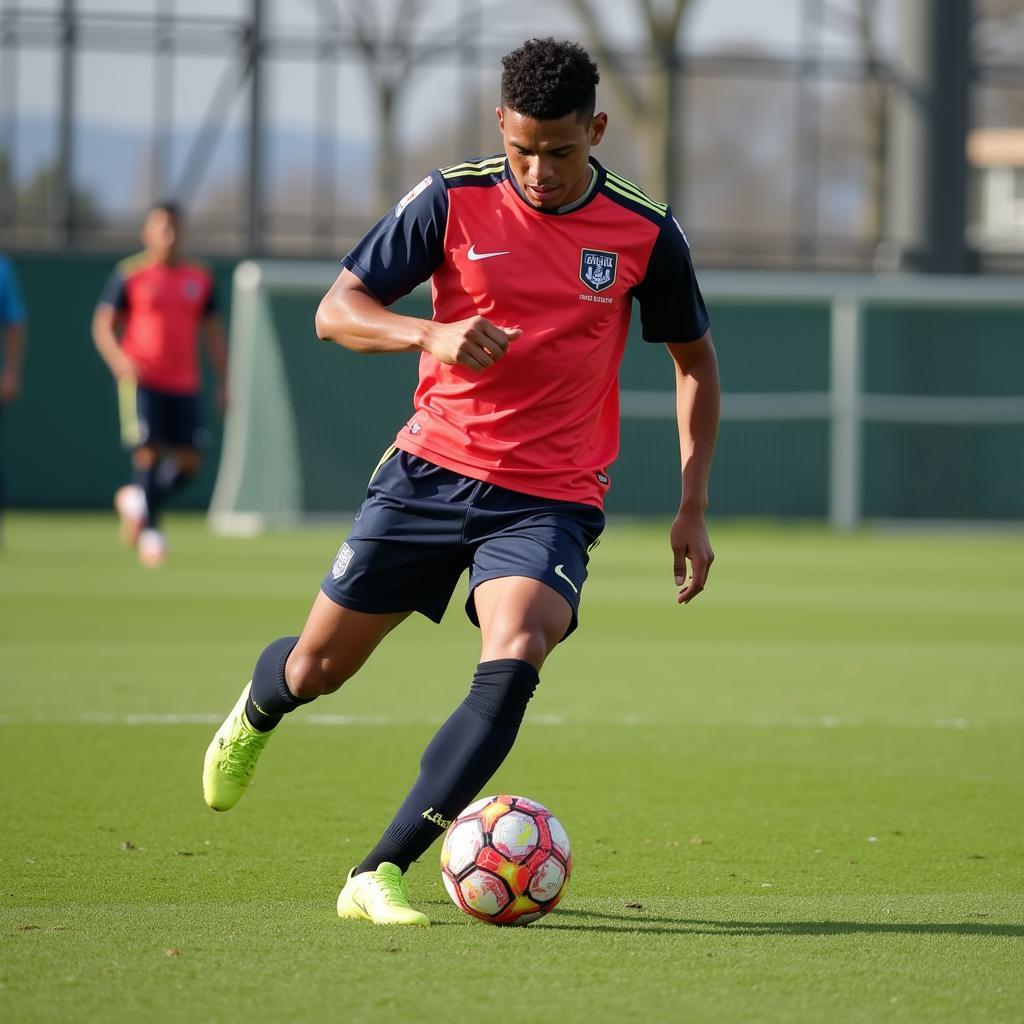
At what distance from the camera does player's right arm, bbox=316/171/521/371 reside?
445 cm

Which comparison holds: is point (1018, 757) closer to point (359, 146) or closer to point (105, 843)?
point (105, 843)

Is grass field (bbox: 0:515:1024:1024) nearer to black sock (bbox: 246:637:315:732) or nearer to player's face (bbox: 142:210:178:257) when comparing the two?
black sock (bbox: 246:637:315:732)

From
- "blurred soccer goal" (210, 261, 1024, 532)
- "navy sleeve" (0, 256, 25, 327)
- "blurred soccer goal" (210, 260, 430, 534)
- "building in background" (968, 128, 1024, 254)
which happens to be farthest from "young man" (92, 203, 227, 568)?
"building in background" (968, 128, 1024, 254)

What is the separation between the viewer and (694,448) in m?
4.91

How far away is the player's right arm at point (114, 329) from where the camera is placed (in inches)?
548

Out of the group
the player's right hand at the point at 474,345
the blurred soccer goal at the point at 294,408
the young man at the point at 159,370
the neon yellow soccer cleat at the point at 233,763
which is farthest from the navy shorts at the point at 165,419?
the player's right hand at the point at 474,345

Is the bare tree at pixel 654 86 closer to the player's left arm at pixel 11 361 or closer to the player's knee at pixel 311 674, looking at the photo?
the player's left arm at pixel 11 361

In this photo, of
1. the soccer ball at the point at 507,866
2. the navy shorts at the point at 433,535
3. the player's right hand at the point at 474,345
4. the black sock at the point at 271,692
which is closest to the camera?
the player's right hand at the point at 474,345

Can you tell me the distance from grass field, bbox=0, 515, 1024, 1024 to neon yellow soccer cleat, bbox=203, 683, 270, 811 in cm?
16

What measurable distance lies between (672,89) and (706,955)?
80.8 ft

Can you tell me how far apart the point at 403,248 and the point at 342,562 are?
0.82 meters

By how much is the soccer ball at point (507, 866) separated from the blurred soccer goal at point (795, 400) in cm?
1680

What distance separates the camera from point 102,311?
1420 centimetres

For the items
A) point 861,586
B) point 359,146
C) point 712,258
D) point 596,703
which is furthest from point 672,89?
point 596,703
